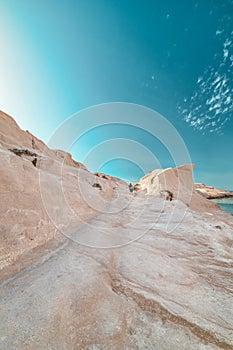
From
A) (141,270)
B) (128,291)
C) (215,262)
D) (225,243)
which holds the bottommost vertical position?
(128,291)

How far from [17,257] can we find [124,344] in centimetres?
226

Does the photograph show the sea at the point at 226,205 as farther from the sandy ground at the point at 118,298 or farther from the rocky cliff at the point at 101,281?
the sandy ground at the point at 118,298

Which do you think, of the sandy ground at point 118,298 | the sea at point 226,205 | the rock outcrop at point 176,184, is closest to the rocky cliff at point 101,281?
the sandy ground at point 118,298

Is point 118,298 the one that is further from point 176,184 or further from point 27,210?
point 176,184

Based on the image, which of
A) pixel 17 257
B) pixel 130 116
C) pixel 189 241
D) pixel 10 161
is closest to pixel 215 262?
pixel 189 241

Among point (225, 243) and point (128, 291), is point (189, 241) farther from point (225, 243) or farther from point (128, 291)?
point (128, 291)

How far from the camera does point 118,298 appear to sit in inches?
64.6

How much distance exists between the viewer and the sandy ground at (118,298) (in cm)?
118

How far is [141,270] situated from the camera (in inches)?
88.6

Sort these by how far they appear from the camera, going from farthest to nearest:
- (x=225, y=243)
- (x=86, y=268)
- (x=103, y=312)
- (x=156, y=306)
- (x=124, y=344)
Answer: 1. (x=225, y=243)
2. (x=86, y=268)
3. (x=156, y=306)
4. (x=103, y=312)
5. (x=124, y=344)

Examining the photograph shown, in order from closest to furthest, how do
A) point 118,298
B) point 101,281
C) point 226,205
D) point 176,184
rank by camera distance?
point 118,298 → point 101,281 → point 176,184 → point 226,205

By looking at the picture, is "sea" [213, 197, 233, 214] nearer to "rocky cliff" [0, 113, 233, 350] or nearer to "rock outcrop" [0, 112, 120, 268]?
"rocky cliff" [0, 113, 233, 350]

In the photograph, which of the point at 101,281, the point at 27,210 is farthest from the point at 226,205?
the point at 27,210

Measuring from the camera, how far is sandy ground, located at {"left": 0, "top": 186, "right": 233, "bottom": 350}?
46.3 inches
